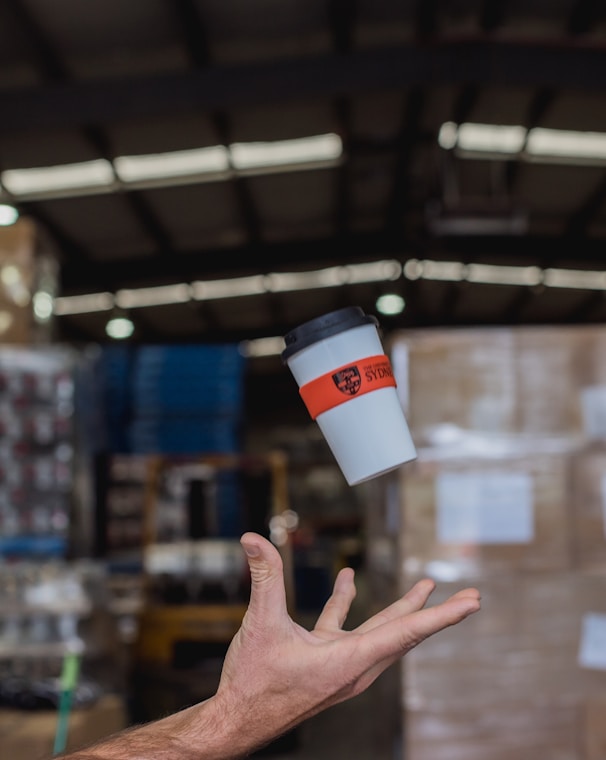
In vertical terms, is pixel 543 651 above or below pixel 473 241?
below

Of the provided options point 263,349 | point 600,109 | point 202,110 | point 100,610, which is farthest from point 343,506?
point 100,610

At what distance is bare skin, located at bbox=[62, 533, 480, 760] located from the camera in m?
1.03

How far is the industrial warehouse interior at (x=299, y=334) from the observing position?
2.85 meters

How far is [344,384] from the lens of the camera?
46.4 inches

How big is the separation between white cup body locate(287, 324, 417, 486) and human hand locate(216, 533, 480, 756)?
203mm

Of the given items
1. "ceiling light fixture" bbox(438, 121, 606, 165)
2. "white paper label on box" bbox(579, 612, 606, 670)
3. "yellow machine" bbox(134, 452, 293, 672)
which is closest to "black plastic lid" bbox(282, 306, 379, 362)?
"white paper label on box" bbox(579, 612, 606, 670)

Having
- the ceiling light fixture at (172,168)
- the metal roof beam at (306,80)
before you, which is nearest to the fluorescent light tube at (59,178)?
the ceiling light fixture at (172,168)

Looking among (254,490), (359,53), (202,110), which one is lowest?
(254,490)

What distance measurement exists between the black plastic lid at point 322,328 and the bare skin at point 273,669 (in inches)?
10.4

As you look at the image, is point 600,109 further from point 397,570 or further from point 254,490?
point 397,570

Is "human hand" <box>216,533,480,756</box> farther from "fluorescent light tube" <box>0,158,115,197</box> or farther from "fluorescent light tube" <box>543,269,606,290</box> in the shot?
"fluorescent light tube" <box>543,269,606,290</box>

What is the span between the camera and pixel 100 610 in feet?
12.3

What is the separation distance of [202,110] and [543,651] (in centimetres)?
520

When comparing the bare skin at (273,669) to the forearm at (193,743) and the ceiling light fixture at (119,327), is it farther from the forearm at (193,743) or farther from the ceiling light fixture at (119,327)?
the ceiling light fixture at (119,327)
